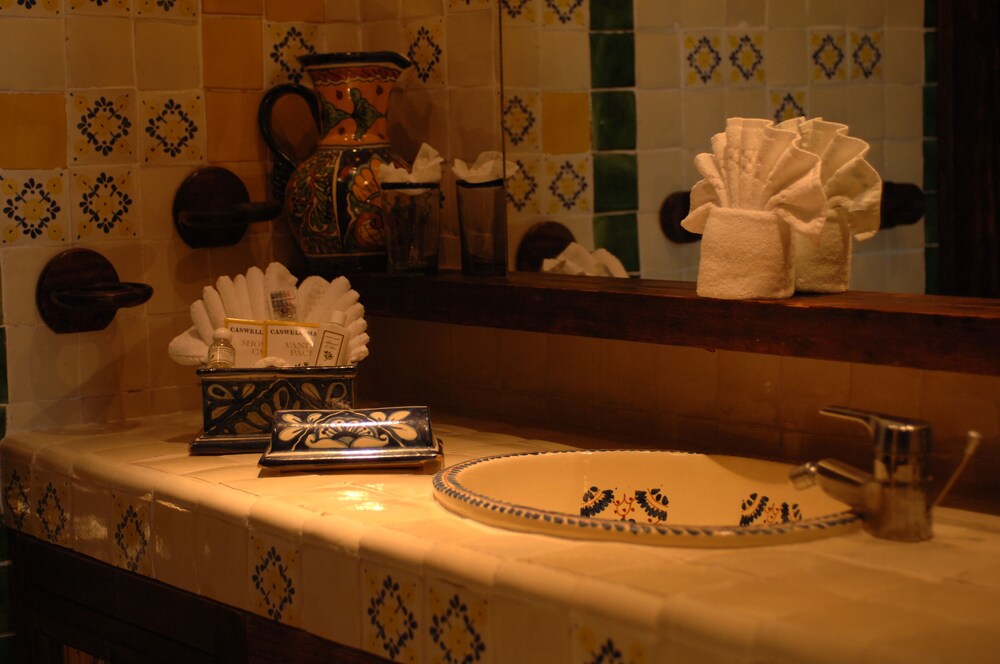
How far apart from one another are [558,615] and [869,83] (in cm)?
76

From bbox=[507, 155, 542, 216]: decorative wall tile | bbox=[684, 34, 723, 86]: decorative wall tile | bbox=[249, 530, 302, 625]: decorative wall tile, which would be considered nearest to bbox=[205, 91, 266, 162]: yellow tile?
bbox=[507, 155, 542, 216]: decorative wall tile

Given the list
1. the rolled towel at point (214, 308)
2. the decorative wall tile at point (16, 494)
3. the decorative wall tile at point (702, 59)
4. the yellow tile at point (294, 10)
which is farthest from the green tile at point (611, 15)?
the decorative wall tile at point (16, 494)

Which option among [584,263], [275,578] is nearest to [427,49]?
[584,263]

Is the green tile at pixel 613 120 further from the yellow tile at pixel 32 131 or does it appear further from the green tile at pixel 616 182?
the yellow tile at pixel 32 131

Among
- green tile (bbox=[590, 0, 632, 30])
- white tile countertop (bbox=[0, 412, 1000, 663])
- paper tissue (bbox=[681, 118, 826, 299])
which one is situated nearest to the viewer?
white tile countertop (bbox=[0, 412, 1000, 663])

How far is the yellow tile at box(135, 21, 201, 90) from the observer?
6.08 ft

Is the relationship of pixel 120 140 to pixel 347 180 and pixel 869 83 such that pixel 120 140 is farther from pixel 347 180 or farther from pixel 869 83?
pixel 869 83

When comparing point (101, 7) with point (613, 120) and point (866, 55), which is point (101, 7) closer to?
point (613, 120)

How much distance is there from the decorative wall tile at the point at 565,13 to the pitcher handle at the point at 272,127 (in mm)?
397

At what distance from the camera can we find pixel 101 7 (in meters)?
1.81

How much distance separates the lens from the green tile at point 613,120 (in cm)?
171

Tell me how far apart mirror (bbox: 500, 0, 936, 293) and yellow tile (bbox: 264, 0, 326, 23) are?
0.38m

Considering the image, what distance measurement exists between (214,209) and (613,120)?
0.62 metres

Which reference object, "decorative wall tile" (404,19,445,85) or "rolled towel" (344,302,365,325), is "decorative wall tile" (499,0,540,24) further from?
"rolled towel" (344,302,365,325)
